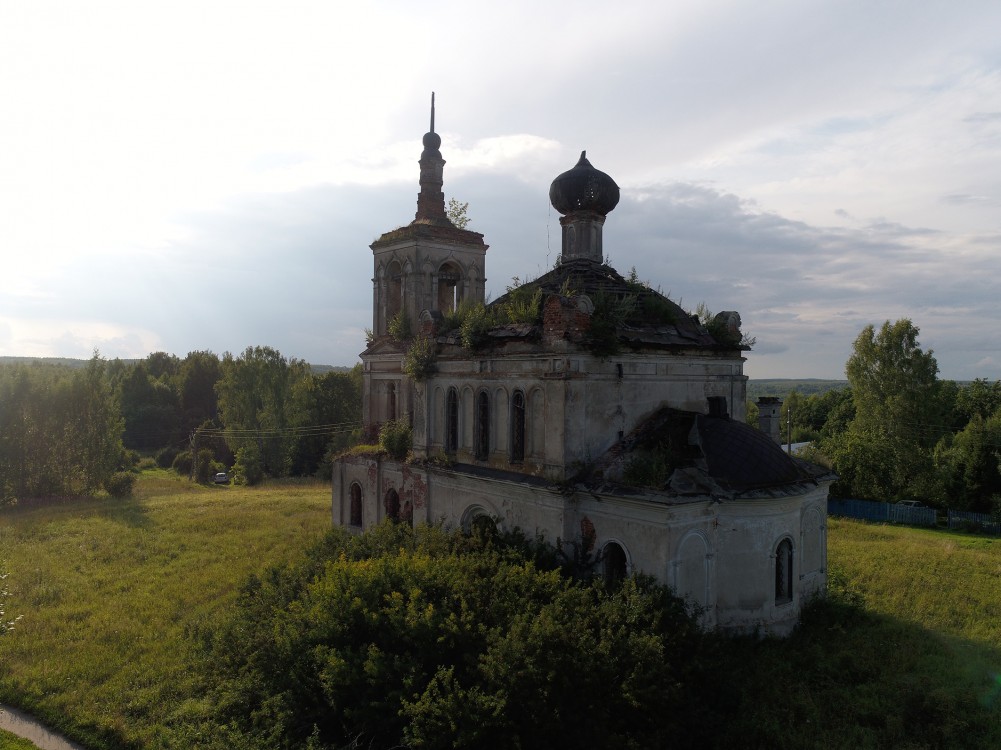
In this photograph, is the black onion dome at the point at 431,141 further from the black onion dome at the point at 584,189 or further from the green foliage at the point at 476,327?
the green foliage at the point at 476,327

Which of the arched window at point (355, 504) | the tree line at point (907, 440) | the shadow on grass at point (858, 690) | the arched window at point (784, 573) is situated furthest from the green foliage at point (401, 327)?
the tree line at point (907, 440)

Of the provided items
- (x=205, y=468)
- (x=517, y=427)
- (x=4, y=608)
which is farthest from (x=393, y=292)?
(x=205, y=468)

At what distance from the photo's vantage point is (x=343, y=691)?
9.32 meters

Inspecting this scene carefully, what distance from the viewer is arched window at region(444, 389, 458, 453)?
17156 millimetres

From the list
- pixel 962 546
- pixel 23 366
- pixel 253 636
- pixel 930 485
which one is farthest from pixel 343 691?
pixel 23 366

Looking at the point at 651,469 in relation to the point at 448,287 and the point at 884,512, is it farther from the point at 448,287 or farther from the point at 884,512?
the point at 884,512

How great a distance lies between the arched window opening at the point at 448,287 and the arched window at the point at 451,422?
510 centimetres

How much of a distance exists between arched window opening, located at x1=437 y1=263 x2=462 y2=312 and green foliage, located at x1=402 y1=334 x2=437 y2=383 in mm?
3841

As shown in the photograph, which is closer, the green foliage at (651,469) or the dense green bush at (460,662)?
the dense green bush at (460,662)

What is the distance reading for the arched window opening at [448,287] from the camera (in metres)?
21.5

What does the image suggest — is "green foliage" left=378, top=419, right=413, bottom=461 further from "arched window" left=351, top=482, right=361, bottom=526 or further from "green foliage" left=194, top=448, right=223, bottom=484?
"green foliage" left=194, top=448, right=223, bottom=484

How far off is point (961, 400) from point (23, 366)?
199 feet

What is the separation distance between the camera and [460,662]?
9.59m

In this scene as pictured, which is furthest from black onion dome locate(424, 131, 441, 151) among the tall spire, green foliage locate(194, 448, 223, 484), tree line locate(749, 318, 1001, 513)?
green foliage locate(194, 448, 223, 484)
